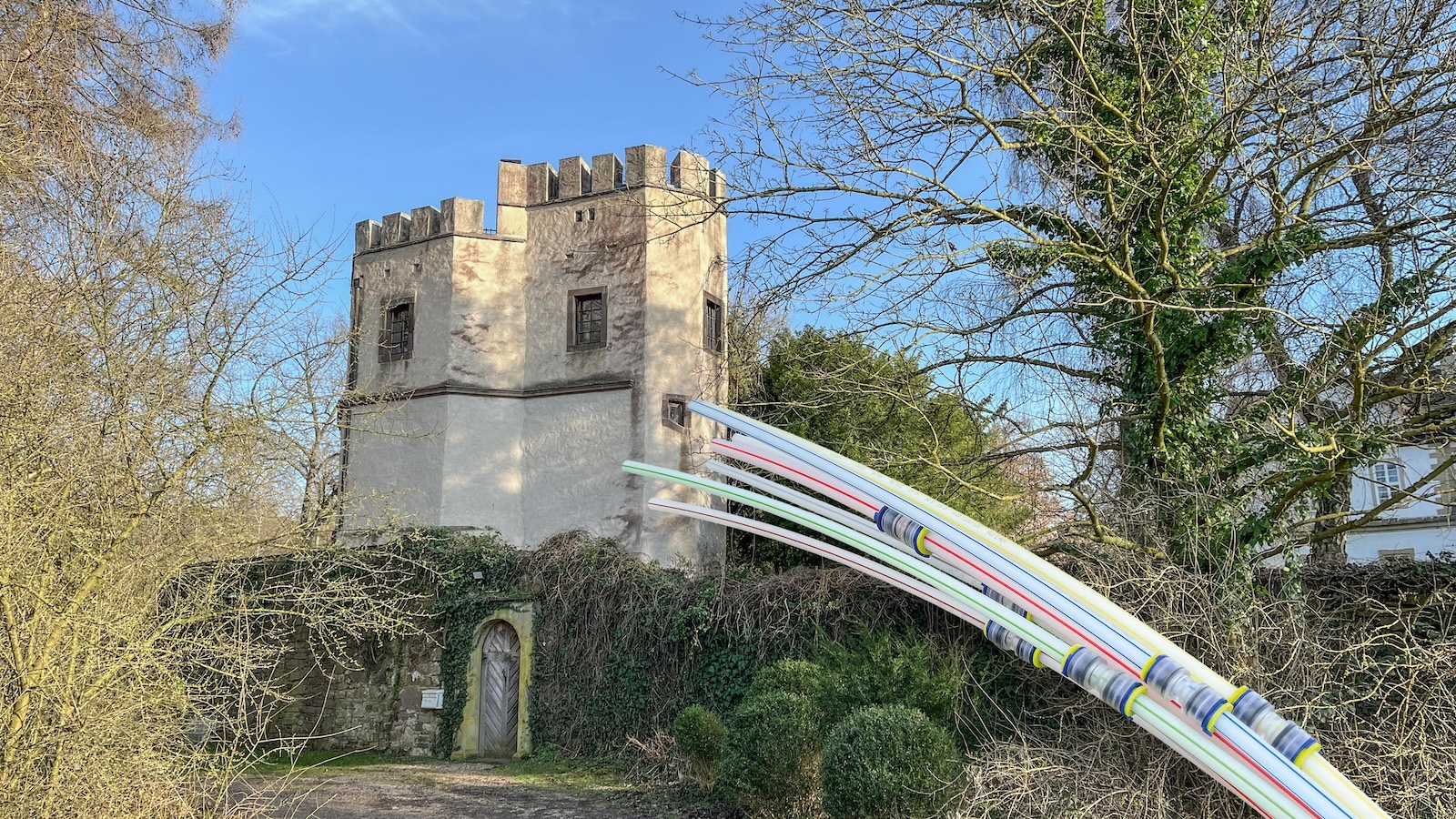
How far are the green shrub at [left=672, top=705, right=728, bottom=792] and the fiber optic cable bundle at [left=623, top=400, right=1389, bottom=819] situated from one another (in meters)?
3.07

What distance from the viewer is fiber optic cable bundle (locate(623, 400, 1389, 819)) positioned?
18.2 feet

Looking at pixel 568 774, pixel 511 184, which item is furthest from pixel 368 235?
pixel 568 774

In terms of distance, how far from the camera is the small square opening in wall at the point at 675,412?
1684 centimetres

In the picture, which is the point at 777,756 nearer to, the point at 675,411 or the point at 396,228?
the point at 675,411

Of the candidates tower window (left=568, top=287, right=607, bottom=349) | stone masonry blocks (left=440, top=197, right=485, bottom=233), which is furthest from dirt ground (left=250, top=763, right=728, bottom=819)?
stone masonry blocks (left=440, top=197, right=485, bottom=233)

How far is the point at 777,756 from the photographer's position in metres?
8.91

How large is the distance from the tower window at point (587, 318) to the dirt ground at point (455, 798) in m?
7.03

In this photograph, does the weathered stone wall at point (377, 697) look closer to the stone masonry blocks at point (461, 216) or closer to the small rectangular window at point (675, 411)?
the small rectangular window at point (675, 411)

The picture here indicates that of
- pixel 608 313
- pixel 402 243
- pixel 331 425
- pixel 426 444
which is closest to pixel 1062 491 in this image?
pixel 331 425

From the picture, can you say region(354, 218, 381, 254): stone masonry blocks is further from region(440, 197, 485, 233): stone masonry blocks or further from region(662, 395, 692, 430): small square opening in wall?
region(662, 395, 692, 430): small square opening in wall

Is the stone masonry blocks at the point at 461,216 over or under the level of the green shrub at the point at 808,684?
over

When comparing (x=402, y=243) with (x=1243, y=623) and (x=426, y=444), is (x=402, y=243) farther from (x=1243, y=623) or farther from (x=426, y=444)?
(x=1243, y=623)

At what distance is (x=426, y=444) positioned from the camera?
1750 cm

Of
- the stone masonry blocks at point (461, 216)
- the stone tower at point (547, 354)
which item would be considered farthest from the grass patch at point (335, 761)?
the stone masonry blocks at point (461, 216)
